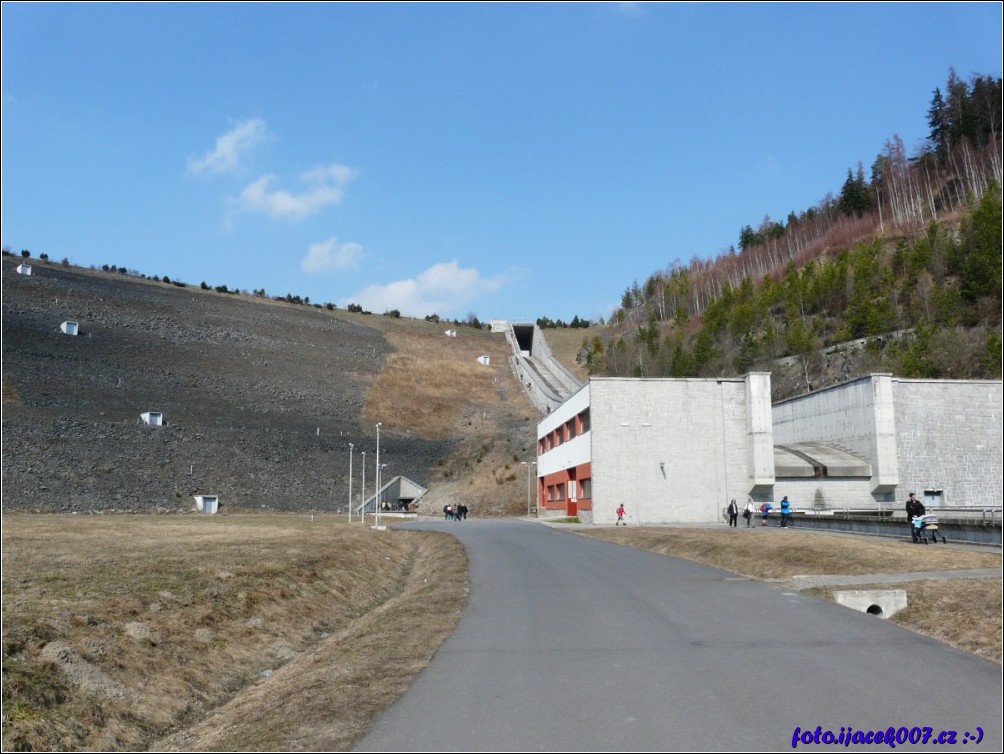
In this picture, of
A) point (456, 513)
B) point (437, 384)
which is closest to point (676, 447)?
point (456, 513)

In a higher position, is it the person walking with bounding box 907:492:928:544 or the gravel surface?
the gravel surface

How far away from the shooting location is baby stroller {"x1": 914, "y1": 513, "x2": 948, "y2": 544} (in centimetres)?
2580

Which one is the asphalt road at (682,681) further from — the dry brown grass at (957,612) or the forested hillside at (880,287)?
the forested hillside at (880,287)

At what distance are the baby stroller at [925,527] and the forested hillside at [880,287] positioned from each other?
40747mm

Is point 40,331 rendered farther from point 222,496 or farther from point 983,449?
point 983,449

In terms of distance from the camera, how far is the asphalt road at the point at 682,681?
22.6ft

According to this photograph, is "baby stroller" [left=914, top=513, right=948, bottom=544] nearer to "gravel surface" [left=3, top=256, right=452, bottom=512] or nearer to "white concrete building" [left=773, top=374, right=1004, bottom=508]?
"white concrete building" [left=773, top=374, right=1004, bottom=508]

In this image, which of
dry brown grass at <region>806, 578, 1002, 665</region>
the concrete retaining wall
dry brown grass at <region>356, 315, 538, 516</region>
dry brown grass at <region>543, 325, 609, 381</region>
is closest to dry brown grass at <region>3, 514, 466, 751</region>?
dry brown grass at <region>806, 578, 1002, 665</region>

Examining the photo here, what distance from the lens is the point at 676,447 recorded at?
1987 inches

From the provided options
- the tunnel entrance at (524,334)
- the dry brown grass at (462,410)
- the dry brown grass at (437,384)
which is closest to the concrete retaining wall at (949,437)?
the dry brown grass at (462,410)

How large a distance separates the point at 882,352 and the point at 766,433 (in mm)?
37496

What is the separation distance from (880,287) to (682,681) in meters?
95.0

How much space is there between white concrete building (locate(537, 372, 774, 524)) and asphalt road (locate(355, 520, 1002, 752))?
34.1 meters

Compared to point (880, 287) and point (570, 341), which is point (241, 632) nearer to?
point (880, 287)
